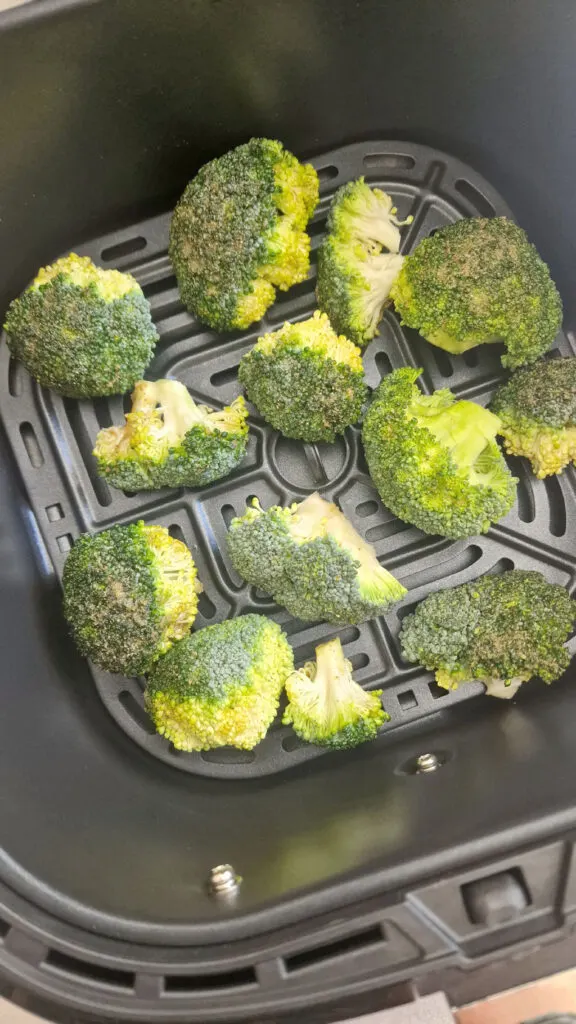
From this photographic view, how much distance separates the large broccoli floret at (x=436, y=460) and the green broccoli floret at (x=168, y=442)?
0.71 feet

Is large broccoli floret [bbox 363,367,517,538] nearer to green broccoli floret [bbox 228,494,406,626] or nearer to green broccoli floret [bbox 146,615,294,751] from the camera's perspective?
green broccoli floret [bbox 228,494,406,626]

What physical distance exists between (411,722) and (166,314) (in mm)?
770

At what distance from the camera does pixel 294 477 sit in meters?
1.21

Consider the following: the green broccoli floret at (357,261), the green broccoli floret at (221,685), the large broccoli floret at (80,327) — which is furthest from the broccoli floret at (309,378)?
the green broccoli floret at (221,685)

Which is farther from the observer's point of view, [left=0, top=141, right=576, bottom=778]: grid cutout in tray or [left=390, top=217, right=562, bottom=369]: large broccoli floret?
[left=0, top=141, right=576, bottom=778]: grid cutout in tray

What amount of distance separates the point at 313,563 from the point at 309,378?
10.7 inches

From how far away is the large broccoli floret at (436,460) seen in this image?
1.07 meters

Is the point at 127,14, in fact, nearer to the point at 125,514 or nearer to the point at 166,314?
the point at 166,314

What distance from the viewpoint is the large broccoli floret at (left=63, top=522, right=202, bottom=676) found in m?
1.07

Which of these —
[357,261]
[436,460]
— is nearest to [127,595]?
[436,460]

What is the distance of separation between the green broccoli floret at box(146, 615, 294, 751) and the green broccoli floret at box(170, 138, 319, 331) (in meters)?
0.49

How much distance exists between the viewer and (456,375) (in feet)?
4.00

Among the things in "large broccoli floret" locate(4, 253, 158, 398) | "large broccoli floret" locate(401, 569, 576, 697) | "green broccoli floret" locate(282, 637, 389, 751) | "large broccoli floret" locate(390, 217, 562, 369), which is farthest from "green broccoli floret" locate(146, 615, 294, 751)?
"large broccoli floret" locate(390, 217, 562, 369)

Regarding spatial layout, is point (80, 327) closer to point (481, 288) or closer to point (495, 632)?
point (481, 288)
